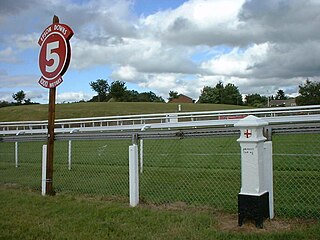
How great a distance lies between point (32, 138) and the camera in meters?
8.08

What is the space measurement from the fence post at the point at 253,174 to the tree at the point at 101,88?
11510 centimetres

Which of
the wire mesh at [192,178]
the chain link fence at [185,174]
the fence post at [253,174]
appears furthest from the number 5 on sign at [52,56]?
the fence post at [253,174]

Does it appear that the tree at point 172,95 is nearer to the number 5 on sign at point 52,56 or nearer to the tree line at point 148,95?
the tree line at point 148,95

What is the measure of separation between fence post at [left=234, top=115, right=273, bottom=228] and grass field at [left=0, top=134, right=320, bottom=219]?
0.71 meters

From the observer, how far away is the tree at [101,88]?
119m

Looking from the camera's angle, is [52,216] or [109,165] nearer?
[52,216]

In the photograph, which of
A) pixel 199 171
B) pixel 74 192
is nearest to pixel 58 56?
pixel 74 192

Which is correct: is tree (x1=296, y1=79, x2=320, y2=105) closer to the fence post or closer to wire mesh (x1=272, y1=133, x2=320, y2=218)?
wire mesh (x1=272, y1=133, x2=320, y2=218)

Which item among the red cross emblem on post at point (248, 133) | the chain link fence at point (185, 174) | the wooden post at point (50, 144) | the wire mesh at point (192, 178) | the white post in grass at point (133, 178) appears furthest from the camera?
the wooden post at point (50, 144)

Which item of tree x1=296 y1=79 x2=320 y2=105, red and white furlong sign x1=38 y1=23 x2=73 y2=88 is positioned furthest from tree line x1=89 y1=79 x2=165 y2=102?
red and white furlong sign x1=38 y1=23 x2=73 y2=88

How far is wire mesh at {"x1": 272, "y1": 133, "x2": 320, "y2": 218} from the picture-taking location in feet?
18.0

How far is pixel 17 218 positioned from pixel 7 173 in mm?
5061

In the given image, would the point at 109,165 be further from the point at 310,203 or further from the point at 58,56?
the point at 310,203

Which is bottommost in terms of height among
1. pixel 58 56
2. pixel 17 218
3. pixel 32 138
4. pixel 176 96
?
Result: pixel 17 218
